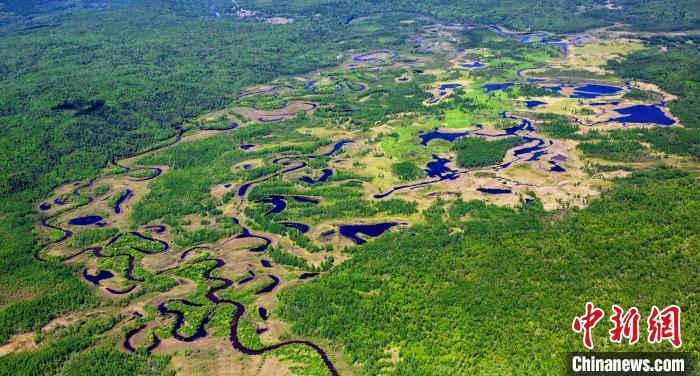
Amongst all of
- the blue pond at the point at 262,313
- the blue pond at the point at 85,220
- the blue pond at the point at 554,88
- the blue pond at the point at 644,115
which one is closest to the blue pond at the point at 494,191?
the blue pond at the point at 262,313

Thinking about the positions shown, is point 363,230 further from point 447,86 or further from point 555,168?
point 447,86

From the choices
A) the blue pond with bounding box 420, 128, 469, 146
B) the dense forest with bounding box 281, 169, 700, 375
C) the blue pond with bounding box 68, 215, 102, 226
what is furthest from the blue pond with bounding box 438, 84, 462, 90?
the blue pond with bounding box 68, 215, 102, 226

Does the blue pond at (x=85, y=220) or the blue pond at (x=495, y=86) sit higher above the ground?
the blue pond at (x=495, y=86)

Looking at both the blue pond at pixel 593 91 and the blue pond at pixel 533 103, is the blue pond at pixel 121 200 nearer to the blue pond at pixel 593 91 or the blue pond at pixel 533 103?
the blue pond at pixel 533 103

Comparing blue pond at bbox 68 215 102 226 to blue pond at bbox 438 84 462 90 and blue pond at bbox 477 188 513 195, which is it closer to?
blue pond at bbox 477 188 513 195

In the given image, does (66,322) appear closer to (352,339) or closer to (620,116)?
(352,339)

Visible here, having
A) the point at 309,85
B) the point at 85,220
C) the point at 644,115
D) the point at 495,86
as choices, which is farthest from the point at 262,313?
the point at 495,86
